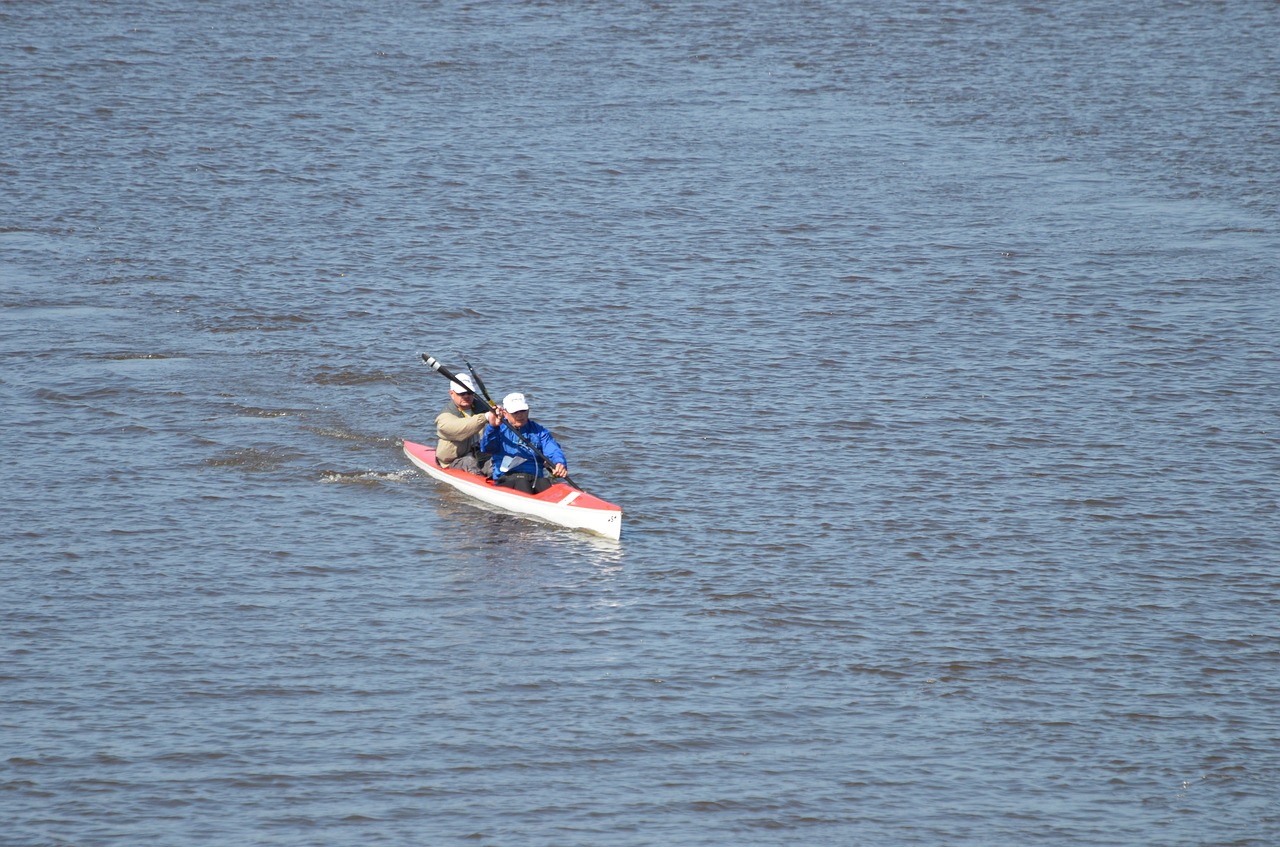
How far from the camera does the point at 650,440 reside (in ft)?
55.6

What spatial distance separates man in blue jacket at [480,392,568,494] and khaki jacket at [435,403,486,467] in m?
0.15

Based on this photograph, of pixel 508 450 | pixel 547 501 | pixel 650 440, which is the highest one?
pixel 508 450

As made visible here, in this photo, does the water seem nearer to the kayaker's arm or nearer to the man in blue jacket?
the man in blue jacket

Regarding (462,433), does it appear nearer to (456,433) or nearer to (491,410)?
(456,433)

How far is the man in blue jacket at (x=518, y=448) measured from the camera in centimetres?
1501

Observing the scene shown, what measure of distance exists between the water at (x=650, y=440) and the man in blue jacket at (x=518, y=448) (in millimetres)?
562

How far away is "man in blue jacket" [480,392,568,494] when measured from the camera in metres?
15.0

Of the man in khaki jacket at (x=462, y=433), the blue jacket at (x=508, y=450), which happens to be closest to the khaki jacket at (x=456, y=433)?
the man in khaki jacket at (x=462, y=433)

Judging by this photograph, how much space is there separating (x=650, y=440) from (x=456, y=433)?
8.06 feet

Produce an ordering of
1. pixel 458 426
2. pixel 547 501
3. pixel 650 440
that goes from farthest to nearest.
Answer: pixel 650 440 → pixel 458 426 → pixel 547 501

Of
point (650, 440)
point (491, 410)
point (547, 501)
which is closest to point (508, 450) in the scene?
point (491, 410)

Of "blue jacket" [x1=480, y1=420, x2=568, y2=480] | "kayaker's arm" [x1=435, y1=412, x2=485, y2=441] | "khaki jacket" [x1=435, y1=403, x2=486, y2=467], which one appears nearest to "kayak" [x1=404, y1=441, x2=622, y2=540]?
"khaki jacket" [x1=435, y1=403, x2=486, y2=467]

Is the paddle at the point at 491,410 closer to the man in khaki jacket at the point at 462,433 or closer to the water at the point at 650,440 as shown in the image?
the man in khaki jacket at the point at 462,433

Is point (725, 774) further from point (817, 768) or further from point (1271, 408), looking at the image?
point (1271, 408)
